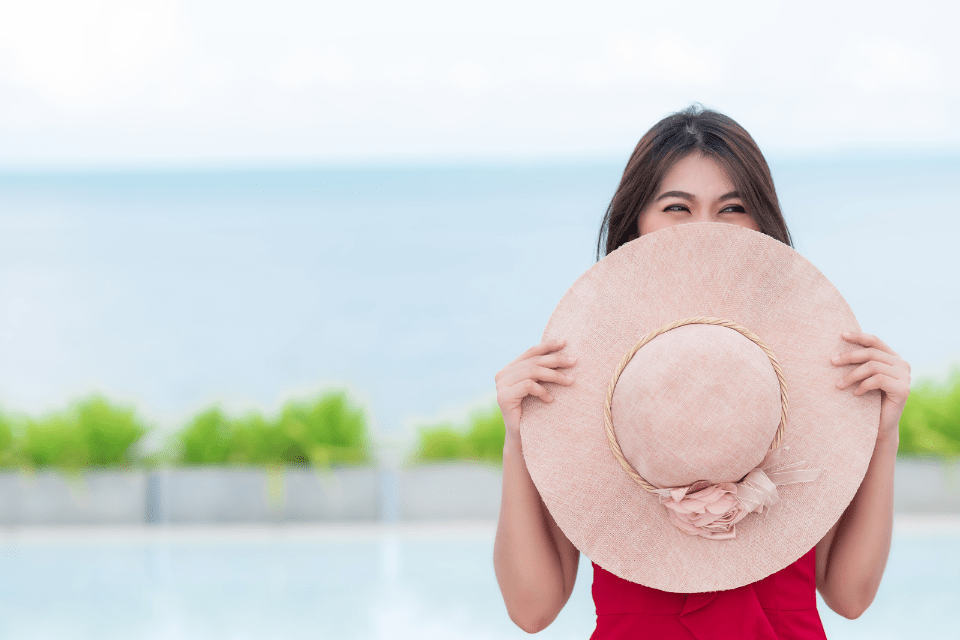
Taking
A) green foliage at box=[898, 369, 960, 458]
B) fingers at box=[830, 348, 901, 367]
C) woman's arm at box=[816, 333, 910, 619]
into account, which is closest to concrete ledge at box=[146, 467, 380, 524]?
green foliage at box=[898, 369, 960, 458]

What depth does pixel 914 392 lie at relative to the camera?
5430 mm

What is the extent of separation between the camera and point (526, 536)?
4.13 ft

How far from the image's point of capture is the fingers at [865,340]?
1108mm

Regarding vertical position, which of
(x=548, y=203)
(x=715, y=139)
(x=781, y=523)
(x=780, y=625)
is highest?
(x=548, y=203)

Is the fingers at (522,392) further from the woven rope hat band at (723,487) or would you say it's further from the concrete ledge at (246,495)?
the concrete ledge at (246,495)

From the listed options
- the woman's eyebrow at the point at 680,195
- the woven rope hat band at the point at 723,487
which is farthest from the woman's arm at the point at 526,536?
the woman's eyebrow at the point at 680,195

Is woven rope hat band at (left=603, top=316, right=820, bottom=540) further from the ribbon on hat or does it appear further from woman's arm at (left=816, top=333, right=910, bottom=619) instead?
woman's arm at (left=816, top=333, right=910, bottom=619)

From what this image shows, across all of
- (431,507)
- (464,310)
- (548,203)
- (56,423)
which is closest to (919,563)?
(431,507)

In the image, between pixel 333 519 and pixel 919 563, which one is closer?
pixel 919 563

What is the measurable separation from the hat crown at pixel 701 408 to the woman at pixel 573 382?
0.14m

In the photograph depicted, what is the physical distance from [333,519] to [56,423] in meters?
1.89

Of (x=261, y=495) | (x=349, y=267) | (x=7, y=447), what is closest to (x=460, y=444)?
(x=261, y=495)

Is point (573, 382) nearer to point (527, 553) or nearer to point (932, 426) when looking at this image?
point (527, 553)

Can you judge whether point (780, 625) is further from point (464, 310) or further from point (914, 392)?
point (464, 310)
